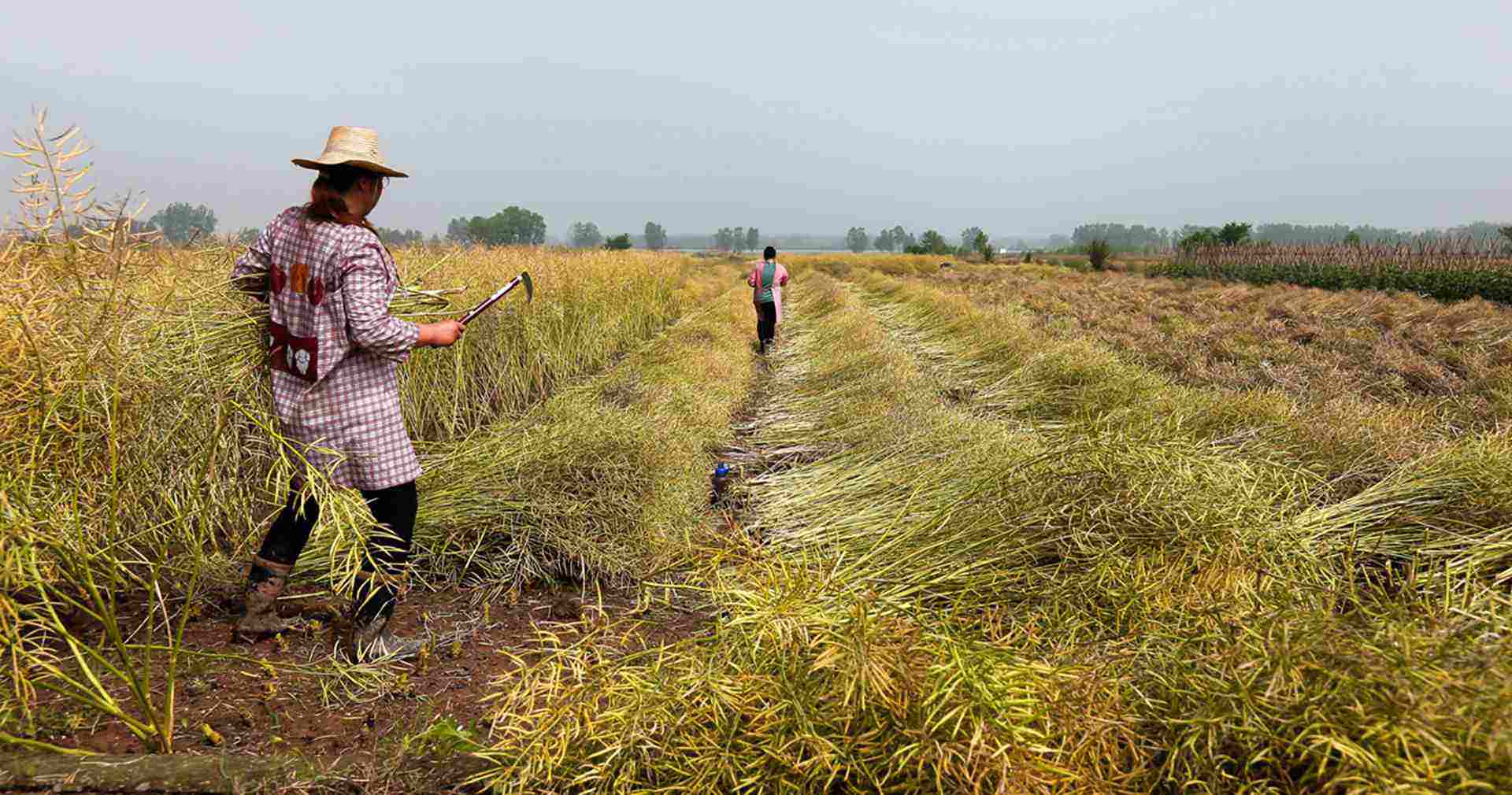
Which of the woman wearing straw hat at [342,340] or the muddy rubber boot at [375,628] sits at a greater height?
the woman wearing straw hat at [342,340]

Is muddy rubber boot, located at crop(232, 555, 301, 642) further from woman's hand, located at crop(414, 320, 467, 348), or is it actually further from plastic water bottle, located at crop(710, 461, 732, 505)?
plastic water bottle, located at crop(710, 461, 732, 505)

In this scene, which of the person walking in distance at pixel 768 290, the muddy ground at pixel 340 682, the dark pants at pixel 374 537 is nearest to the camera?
the muddy ground at pixel 340 682

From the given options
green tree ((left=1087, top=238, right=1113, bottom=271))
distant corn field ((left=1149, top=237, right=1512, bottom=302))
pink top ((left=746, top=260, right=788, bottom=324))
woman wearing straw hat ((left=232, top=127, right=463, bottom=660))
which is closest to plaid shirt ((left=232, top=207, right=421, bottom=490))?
woman wearing straw hat ((left=232, top=127, right=463, bottom=660))

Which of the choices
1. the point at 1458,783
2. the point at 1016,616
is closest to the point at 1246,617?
the point at 1458,783

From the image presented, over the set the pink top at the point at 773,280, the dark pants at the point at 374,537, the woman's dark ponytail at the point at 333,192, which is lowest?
the dark pants at the point at 374,537

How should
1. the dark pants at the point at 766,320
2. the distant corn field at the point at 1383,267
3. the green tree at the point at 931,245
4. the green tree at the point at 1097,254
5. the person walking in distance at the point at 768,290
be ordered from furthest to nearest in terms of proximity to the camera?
the green tree at the point at 931,245, the green tree at the point at 1097,254, the distant corn field at the point at 1383,267, the dark pants at the point at 766,320, the person walking in distance at the point at 768,290

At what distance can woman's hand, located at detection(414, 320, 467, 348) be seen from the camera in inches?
A: 93.6

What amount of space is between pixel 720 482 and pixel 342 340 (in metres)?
2.51

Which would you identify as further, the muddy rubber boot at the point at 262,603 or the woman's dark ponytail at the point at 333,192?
the muddy rubber boot at the point at 262,603

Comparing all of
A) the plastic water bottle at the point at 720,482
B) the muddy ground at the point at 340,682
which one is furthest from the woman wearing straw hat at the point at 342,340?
the plastic water bottle at the point at 720,482

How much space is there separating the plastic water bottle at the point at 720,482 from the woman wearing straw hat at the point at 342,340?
81.6 inches

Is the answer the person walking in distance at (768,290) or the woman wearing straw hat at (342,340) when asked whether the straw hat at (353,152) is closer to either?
the woman wearing straw hat at (342,340)

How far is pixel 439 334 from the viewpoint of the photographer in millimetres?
2412

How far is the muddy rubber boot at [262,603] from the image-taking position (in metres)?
2.57
